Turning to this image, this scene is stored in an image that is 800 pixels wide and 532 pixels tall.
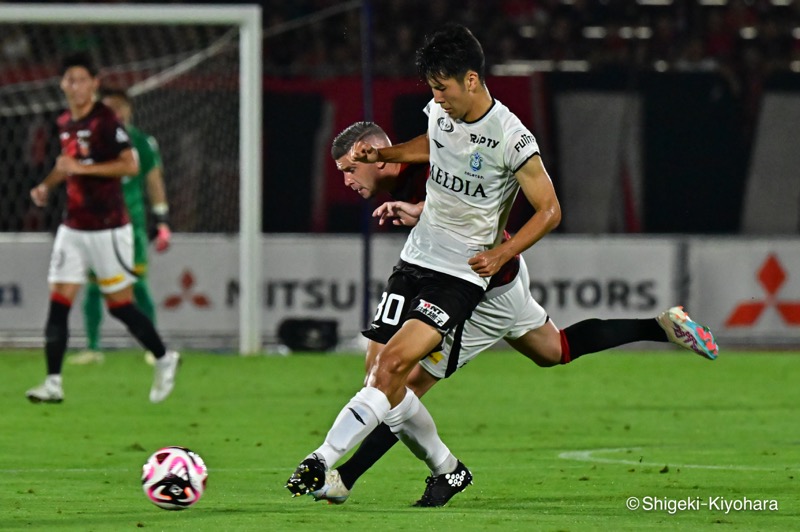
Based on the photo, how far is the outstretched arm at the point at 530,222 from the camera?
21.1 ft

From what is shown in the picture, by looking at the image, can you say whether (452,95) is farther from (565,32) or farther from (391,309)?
(565,32)

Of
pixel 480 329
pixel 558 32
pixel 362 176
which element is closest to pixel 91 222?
pixel 362 176

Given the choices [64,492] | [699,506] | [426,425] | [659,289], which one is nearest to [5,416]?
[64,492]

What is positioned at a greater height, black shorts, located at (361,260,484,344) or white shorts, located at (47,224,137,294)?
black shorts, located at (361,260,484,344)

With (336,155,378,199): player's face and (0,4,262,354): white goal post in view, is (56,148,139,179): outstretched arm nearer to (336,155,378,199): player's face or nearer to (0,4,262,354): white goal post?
(0,4,262,354): white goal post

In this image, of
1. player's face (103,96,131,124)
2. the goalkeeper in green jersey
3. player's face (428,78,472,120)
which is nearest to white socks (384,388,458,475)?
player's face (428,78,472,120)

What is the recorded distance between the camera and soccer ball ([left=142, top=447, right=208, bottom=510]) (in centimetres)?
614

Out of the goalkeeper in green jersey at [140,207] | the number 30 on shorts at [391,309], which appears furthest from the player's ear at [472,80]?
the goalkeeper in green jersey at [140,207]

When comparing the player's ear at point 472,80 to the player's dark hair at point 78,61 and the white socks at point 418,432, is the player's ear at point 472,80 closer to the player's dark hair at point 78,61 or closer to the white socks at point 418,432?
the white socks at point 418,432

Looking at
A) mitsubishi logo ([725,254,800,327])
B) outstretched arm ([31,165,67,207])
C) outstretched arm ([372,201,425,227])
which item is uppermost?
outstretched arm ([372,201,425,227])

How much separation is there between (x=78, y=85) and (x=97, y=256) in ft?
3.90

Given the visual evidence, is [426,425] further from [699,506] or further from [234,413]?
[234,413]

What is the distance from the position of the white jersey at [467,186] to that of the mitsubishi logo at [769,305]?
9875mm

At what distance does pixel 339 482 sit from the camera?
6324mm
